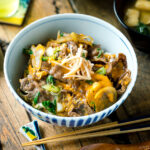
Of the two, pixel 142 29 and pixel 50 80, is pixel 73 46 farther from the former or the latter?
pixel 142 29

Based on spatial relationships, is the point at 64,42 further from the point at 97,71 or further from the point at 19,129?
the point at 19,129

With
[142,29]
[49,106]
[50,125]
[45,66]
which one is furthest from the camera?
[142,29]

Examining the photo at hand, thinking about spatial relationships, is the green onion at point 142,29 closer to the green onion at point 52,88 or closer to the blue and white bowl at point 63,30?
the blue and white bowl at point 63,30

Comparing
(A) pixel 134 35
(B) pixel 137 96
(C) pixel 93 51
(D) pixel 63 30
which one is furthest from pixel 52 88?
(A) pixel 134 35

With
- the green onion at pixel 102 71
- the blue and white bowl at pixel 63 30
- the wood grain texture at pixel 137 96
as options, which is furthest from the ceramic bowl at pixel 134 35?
the green onion at pixel 102 71

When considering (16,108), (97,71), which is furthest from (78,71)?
(16,108)

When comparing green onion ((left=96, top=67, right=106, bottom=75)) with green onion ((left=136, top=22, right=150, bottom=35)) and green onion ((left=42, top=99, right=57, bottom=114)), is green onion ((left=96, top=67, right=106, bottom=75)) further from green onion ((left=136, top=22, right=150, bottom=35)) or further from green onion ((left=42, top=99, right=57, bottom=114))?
green onion ((left=136, top=22, right=150, bottom=35))

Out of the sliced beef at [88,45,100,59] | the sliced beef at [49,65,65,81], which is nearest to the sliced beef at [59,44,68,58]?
the sliced beef at [49,65,65,81]

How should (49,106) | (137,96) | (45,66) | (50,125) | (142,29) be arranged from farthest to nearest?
1. (142,29)
2. (137,96)
3. (50,125)
4. (45,66)
5. (49,106)
